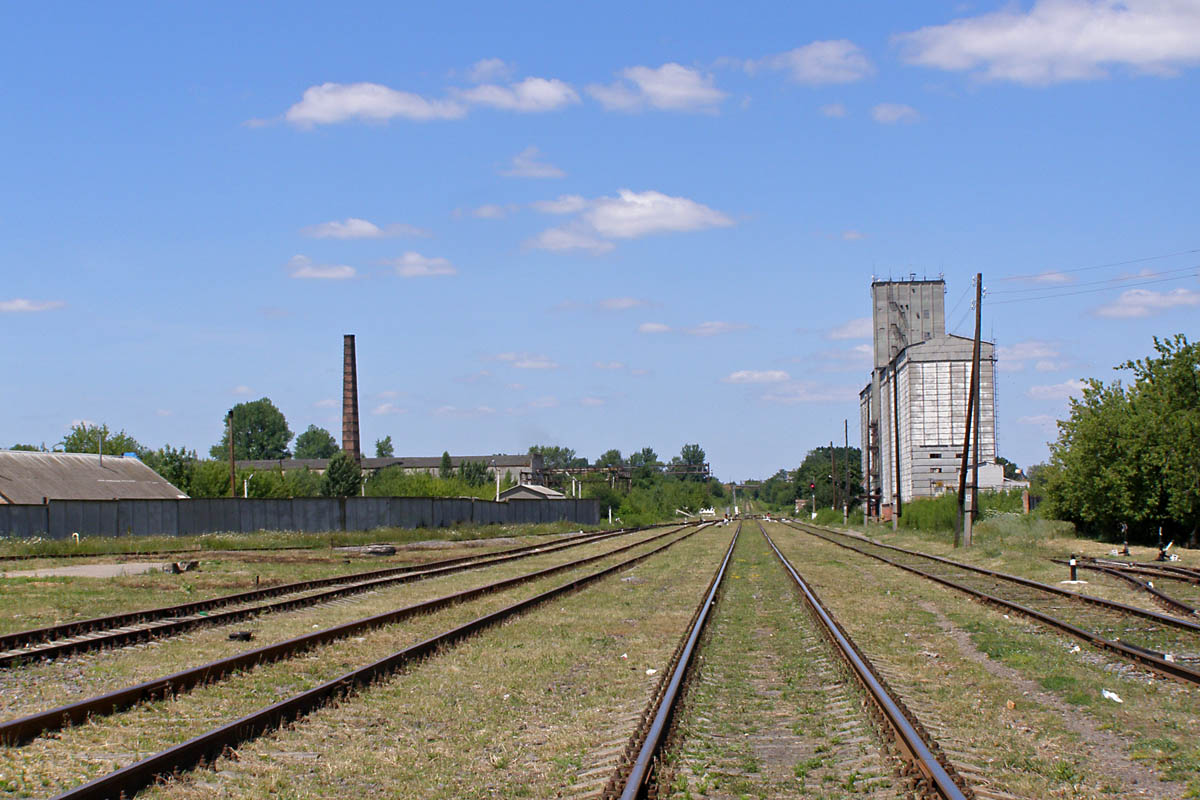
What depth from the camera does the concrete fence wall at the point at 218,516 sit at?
42.5 meters

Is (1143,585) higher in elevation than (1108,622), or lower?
lower

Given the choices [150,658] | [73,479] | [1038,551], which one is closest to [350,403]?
[73,479]

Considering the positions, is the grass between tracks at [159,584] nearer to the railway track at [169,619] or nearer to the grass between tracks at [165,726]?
the railway track at [169,619]

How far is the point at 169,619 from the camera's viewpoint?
655 inches

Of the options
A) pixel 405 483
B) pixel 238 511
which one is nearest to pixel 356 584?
pixel 238 511

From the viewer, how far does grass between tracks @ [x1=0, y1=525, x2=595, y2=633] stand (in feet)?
57.8

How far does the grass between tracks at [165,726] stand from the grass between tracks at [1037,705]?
4319mm

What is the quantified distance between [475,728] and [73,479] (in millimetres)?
60681

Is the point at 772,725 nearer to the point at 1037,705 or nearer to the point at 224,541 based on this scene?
Result: the point at 1037,705

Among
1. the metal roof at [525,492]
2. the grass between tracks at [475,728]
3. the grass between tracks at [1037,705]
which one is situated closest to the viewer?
the grass between tracks at [475,728]

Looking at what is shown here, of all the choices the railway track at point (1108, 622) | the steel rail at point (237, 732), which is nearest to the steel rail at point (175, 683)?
the steel rail at point (237, 732)

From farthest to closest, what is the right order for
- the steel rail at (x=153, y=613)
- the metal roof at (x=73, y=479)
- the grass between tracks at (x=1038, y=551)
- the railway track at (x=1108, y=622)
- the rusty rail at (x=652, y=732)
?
the metal roof at (x=73, y=479), the grass between tracks at (x=1038, y=551), the steel rail at (x=153, y=613), the railway track at (x=1108, y=622), the rusty rail at (x=652, y=732)

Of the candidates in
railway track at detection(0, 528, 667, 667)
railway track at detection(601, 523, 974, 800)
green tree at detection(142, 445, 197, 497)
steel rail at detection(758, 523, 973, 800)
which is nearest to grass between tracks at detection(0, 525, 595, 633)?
railway track at detection(0, 528, 667, 667)

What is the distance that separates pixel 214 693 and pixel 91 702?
1336mm
